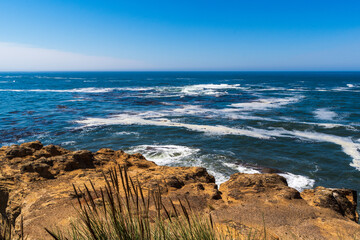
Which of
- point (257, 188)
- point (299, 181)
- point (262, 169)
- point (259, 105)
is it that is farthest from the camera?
point (259, 105)

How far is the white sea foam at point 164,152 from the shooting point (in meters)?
14.9

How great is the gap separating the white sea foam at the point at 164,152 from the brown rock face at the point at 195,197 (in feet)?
18.6

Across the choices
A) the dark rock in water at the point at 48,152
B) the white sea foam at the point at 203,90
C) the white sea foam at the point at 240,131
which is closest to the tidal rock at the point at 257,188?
the dark rock in water at the point at 48,152

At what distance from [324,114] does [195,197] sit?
29.1m

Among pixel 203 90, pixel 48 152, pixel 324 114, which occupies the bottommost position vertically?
pixel 324 114

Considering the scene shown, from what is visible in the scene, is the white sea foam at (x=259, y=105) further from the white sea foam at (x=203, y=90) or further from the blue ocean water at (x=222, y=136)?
the white sea foam at (x=203, y=90)

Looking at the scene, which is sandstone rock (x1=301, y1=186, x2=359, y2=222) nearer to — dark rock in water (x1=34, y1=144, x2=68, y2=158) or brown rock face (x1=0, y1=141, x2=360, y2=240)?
brown rock face (x1=0, y1=141, x2=360, y2=240)

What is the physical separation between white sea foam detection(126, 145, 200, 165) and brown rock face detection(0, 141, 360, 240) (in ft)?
18.6

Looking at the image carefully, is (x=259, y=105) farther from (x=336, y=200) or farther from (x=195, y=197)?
(x=195, y=197)

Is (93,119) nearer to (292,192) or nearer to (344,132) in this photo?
(292,192)

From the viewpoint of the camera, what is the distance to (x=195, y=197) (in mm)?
6637

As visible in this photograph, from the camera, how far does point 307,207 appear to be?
635 centimetres

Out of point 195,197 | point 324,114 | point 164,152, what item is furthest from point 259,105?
point 195,197

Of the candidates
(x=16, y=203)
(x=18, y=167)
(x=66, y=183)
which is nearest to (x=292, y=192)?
(x=66, y=183)
